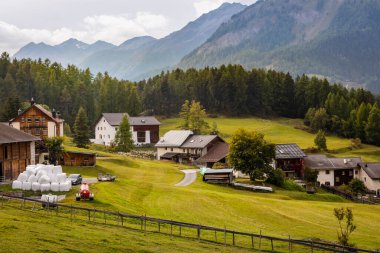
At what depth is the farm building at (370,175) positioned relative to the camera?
105969 mm

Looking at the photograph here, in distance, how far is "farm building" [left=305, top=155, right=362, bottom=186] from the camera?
364 feet

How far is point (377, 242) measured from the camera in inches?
1822

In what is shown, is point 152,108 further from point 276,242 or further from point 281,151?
point 276,242

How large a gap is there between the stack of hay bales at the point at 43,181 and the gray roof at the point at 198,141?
2419 inches

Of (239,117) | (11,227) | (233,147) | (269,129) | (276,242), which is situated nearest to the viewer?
(11,227)

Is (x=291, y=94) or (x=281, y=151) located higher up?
(x=291, y=94)

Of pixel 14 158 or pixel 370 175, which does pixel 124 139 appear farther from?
pixel 14 158

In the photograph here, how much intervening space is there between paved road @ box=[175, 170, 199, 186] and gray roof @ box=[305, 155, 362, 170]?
2727cm

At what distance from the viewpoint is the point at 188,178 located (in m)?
88.4

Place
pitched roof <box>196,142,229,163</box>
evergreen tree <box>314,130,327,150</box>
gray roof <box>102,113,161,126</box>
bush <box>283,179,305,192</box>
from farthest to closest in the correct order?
gray roof <box>102,113,161,126</box> < evergreen tree <box>314,130,327,150</box> < pitched roof <box>196,142,229,163</box> < bush <box>283,179,305,192</box>

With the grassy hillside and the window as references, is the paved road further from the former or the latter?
the window

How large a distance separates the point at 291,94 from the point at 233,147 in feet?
355

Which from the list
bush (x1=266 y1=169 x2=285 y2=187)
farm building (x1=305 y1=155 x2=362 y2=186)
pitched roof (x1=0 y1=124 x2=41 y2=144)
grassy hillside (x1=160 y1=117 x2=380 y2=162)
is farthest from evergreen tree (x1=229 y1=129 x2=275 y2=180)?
grassy hillside (x1=160 y1=117 x2=380 y2=162)

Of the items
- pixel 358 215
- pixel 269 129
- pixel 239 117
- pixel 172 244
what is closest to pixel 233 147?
pixel 358 215
